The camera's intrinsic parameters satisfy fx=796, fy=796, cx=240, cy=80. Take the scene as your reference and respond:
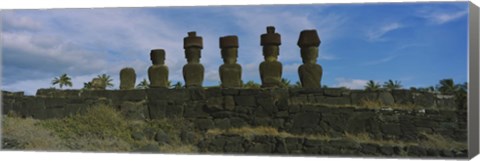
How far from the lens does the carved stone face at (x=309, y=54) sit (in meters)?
12.3

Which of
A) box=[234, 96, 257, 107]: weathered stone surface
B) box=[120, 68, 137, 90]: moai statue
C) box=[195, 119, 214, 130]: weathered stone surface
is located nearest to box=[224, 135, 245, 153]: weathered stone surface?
box=[195, 119, 214, 130]: weathered stone surface

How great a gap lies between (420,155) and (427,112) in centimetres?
→ 70

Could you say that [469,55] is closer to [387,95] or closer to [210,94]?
[387,95]

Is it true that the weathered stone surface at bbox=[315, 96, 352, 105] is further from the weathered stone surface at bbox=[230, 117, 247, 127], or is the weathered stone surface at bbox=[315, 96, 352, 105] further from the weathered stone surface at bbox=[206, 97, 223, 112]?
the weathered stone surface at bbox=[206, 97, 223, 112]

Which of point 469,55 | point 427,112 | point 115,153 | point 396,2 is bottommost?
point 115,153

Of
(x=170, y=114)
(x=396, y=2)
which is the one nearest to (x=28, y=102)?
(x=170, y=114)

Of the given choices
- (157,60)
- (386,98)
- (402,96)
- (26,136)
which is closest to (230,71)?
(157,60)

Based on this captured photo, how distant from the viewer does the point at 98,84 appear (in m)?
13.2

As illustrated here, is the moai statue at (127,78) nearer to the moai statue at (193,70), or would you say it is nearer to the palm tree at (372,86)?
the moai statue at (193,70)

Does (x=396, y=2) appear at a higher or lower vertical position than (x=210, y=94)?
higher

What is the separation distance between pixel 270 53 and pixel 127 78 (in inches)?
95.7

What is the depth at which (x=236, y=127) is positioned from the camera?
12.6 meters

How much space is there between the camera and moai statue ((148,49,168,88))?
12891 mm

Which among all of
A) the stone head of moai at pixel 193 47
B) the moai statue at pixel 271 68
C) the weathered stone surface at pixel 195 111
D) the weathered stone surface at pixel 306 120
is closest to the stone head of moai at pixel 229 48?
the stone head of moai at pixel 193 47
